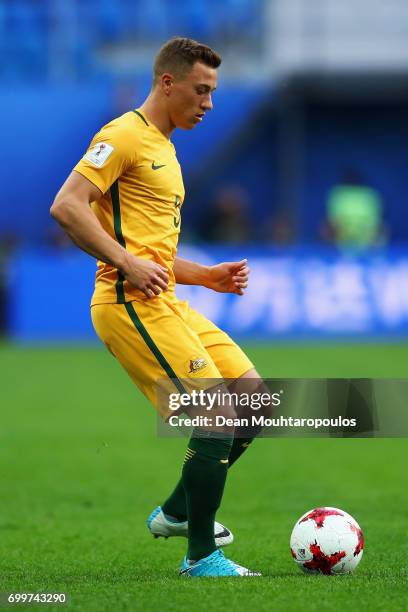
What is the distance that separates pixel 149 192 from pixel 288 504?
2.79m

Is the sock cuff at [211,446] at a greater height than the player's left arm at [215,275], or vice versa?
the player's left arm at [215,275]

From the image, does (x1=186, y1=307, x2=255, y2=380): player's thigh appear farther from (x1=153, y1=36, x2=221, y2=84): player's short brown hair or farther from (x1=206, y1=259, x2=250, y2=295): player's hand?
(x1=153, y1=36, x2=221, y2=84): player's short brown hair

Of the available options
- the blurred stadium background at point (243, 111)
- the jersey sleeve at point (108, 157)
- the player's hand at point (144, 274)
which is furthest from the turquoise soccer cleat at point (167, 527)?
the blurred stadium background at point (243, 111)

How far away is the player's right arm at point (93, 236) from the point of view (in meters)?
4.93

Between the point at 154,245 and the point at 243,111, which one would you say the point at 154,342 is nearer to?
the point at 154,245

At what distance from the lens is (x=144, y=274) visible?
5.01m

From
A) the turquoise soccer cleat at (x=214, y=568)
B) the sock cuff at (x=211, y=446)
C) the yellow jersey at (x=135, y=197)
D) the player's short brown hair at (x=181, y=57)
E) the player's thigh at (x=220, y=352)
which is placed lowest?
the turquoise soccer cleat at (x=214, y=568)

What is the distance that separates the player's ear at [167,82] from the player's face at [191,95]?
0.05 ft

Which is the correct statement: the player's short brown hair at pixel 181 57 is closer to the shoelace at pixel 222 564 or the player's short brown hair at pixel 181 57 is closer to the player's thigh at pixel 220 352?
the player's thigh at pixel 220 352

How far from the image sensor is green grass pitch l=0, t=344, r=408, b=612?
470cm

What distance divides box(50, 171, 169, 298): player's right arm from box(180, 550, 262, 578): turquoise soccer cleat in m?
1.16

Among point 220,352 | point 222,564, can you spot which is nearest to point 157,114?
point 220,352

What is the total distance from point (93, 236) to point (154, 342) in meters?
0.54

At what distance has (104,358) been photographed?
16484 mm
